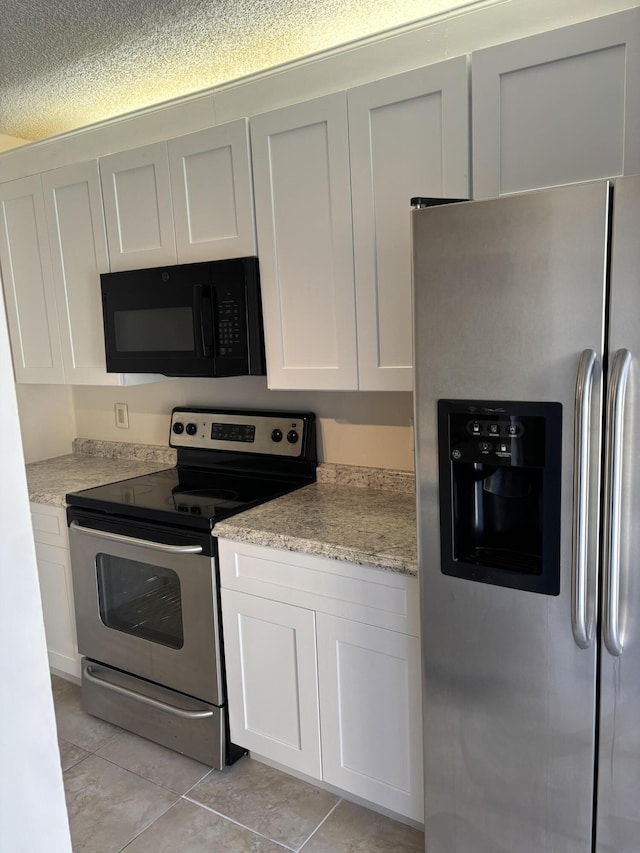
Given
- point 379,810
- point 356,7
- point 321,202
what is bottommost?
point 379,810

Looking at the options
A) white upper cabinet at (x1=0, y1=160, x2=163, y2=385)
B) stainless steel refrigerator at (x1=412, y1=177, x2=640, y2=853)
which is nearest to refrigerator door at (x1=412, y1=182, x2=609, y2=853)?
stainless steel refrigerator at (x1=412, y1=177, x2=640, y2=853)

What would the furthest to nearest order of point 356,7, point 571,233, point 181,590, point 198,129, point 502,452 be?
point 198,129 < point 181,590 < point 356,7 < point 502,452 < point 571,233

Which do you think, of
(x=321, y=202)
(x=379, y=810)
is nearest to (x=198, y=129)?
(x=321, y=202)

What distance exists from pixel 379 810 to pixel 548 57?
2167mm

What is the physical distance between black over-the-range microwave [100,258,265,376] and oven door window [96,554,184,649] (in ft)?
2.38

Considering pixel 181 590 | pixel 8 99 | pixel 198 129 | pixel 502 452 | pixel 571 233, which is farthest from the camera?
pixel 8 99

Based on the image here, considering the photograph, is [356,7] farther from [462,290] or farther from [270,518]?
[270,518]

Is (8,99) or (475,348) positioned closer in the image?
(475,348)

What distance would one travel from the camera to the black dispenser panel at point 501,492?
4.35 feet

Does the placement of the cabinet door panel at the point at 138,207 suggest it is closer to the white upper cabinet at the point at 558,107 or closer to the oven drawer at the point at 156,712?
the white upper cabinet at the point at 558,107

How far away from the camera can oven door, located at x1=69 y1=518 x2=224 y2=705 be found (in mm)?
2146

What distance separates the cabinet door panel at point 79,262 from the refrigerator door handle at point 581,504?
A: 191cm

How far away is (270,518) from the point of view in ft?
6.86

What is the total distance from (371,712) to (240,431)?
1.25 metres
